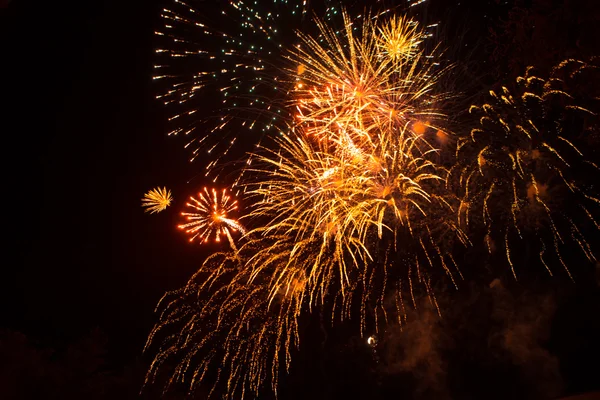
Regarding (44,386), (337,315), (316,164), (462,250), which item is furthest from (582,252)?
(44,386)

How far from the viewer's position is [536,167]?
10.4 m

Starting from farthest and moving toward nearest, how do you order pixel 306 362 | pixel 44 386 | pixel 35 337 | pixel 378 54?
pixel 35 337, pixel 306 362, pixel 44 386, pixel 378 54

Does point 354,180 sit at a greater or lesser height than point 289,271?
greater

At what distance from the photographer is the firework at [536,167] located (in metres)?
9.23

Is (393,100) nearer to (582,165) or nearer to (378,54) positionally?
(378,54)

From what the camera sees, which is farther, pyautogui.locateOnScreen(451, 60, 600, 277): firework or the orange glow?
the orange glow

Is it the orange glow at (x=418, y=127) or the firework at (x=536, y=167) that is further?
the orange glow at (x=418, y=127)

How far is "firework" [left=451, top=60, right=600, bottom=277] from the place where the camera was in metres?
9.23

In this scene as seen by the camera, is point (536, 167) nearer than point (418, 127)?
No

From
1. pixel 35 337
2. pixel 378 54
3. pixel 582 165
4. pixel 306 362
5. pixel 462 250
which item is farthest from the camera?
pixel 35 337

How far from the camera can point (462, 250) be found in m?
11.8

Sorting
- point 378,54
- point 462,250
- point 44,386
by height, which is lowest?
point 44,386

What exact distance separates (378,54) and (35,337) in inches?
534

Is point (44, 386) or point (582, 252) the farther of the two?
point (44, 386)
